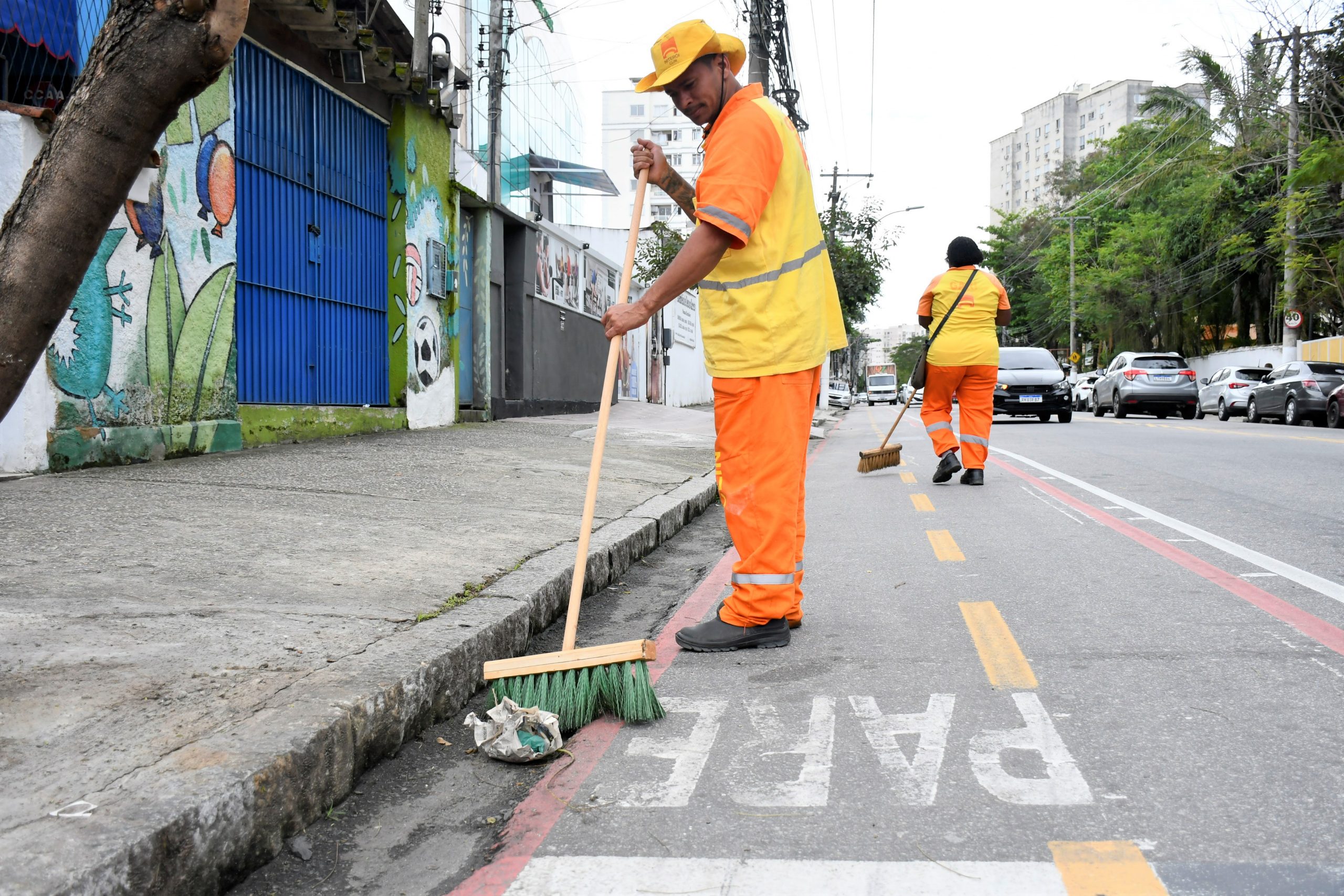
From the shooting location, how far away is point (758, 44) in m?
15.2

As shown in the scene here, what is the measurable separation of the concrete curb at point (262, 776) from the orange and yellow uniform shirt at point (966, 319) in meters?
5.50

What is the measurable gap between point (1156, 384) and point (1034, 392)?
5819 millimetres

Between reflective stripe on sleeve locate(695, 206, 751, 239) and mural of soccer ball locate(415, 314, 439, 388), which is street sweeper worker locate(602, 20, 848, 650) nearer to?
reflective stripe on sleeve locate(695, 206, 751, 239)

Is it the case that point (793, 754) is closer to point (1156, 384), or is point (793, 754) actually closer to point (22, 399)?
point (22, 399)

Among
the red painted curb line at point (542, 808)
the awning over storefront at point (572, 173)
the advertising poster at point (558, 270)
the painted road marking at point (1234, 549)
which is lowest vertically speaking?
the red painted curb line at point (542, 808)

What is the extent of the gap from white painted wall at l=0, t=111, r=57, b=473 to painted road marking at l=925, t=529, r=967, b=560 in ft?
16.9

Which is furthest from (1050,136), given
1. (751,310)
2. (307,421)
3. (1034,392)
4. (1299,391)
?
(751,310)

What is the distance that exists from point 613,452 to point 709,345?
688 centimetres

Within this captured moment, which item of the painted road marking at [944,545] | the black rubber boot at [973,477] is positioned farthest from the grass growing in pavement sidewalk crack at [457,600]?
the black rubber boot at [973,477]

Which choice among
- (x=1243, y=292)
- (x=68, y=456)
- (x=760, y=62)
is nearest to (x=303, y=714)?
(x=68, y=456)

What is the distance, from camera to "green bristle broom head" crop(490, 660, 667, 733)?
9.83 ft

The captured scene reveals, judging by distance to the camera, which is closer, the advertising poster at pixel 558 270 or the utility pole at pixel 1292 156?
the advertising poster at pixel 558 270

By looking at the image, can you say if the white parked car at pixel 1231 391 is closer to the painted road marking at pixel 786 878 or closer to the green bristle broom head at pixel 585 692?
the green bristle broom head at pixel 585 692

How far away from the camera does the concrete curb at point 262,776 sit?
1858 millimetres
